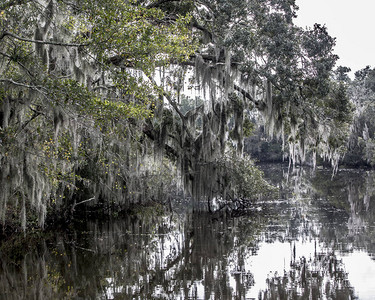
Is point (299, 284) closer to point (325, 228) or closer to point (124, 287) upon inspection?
point (124, 287)

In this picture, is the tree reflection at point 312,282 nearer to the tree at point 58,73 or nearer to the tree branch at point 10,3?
the tree at point 58,73

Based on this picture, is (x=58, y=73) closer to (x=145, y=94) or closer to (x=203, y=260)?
(x=145, y=94)

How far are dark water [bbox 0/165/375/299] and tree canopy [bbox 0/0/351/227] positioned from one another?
121cm

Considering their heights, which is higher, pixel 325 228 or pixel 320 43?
pixel 320 43

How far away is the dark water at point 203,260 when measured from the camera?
276 inches

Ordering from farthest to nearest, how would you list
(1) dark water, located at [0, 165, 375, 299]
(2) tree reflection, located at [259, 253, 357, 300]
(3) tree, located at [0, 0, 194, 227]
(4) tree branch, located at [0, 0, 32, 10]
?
(1) dark water, located at [0, 165, 375, 299]
(3) tree, located at [0, 0, 194, 227]
(2) tree reflection, located at [259, 253, 357, 300]
(4) tree branch, located at [0, 0, 32, 10]

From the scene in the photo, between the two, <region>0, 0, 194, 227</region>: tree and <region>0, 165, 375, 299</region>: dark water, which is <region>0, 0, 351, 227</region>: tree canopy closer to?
<region>0, 0, 194, 227</region>: tree

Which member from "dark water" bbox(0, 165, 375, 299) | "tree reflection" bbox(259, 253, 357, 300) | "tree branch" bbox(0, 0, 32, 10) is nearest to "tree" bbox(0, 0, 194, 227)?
"tree branch" bbox(0, 0, 32, 10)

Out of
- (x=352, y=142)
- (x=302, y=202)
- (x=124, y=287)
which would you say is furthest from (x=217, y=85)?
(x=352, y=142)

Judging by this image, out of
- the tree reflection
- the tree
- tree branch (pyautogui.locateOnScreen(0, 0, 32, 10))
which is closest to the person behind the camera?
tree branch (pyautogui.locateOnScreen(0, 0, 32, 10))

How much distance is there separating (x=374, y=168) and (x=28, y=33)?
39.3 metres

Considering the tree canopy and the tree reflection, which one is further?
the tree canopy

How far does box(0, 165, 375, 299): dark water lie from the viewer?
700 centimetres

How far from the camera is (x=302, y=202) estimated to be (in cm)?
1975
